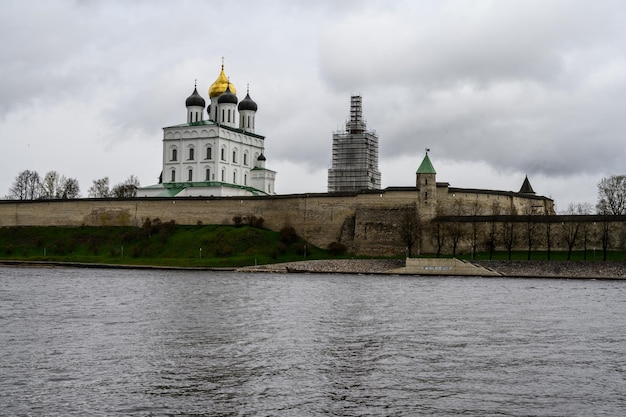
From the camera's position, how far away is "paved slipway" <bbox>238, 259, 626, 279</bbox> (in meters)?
47.8

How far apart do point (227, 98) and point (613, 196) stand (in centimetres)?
3339

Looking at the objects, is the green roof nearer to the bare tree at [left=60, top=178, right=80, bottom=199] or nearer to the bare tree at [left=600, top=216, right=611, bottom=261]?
the bare tree at [left=600, top=216, right=611, bottom=261]

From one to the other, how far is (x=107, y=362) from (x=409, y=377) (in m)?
5.78

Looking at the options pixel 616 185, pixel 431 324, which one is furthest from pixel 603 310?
pixel 616 185

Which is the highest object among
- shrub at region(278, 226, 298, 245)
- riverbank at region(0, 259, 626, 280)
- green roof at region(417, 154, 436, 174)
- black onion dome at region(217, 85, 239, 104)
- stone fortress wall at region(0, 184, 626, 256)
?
black onion dome at region(217, 85, 239, 104)

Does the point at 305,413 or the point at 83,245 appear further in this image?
the point at 83,245

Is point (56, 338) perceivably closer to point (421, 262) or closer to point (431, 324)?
point (431, 324)

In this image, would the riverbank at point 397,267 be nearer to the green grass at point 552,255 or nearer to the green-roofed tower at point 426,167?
the green grass at point 552,255

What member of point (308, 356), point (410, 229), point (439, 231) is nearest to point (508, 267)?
point (439, 231)

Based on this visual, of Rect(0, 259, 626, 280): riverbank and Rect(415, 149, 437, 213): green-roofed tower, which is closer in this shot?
Rect(0, 259, 626, 280): riverbank

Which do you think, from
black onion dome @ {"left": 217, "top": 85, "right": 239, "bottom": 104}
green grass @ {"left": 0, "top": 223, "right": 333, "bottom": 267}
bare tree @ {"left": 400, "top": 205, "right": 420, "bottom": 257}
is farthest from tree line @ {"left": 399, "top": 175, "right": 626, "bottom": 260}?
black onion dome @ {"left": 217, "top": 85, "right": 239, "bottom": 104}

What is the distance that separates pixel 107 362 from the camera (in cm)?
1602

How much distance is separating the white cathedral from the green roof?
18.7 meters

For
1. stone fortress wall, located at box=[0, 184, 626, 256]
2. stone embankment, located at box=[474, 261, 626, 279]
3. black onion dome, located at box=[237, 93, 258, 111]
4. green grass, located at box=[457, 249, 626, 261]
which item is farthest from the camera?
black onion dome, located at box=[237, 93, 258, 111]
